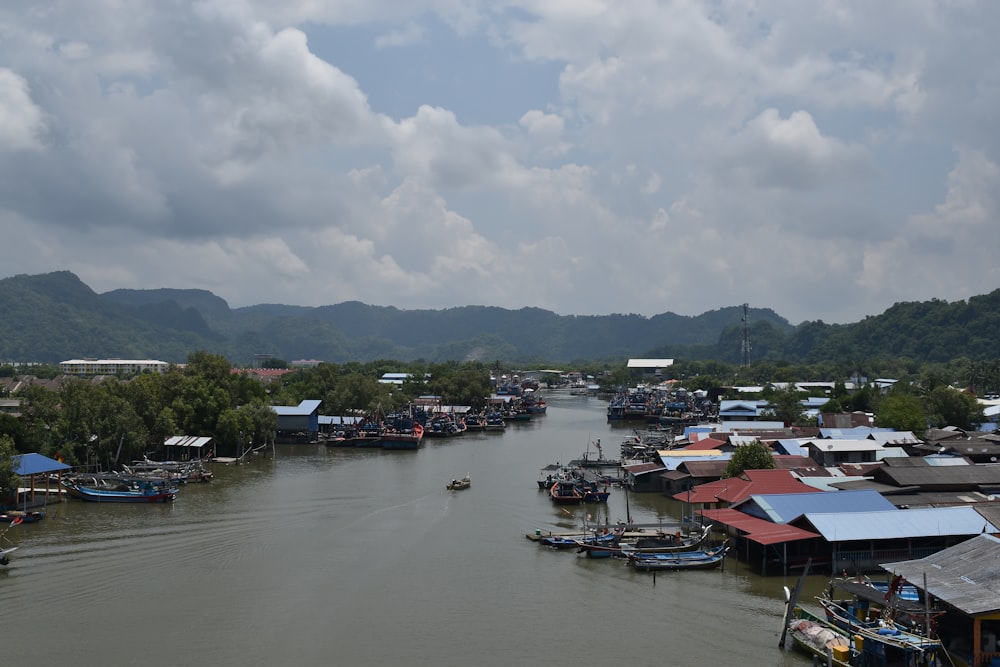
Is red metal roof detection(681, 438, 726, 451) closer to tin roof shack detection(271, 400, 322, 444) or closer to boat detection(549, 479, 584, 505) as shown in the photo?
boat detection(549, 479, 584, 505)

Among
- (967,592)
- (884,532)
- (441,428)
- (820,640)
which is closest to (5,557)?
(820,640)

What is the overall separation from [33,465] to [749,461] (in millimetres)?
23663

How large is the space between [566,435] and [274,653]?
132 feet

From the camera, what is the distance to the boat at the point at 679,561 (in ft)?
62.8

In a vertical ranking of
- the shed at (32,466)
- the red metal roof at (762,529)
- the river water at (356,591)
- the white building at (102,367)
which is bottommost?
the river water at (356,591)

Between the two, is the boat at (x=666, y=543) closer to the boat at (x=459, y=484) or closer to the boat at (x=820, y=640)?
the boat at (x=820, y=640)

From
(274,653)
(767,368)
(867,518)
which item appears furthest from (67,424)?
(767,368)

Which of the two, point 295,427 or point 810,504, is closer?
point 810,504

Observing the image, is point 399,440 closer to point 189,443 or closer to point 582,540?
point 189,443

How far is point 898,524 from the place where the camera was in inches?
739

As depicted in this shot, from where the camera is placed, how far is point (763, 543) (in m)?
18.1

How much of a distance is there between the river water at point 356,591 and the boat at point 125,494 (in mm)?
438

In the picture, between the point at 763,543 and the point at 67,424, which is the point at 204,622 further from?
the point at 67,424

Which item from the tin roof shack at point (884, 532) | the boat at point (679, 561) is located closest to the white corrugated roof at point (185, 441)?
the boat at point (679, 561)
